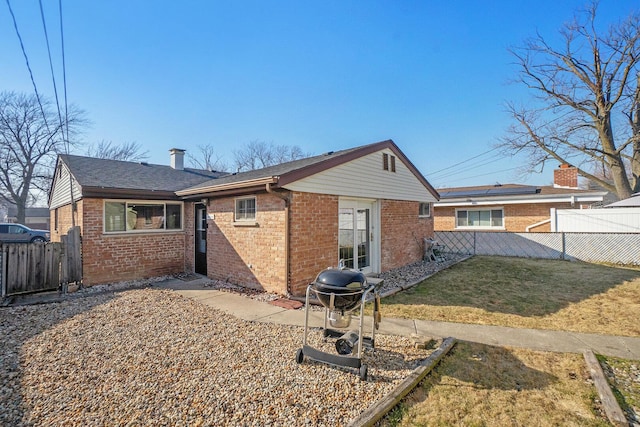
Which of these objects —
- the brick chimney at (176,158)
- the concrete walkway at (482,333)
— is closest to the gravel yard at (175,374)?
the concrete walkway at (482,333)

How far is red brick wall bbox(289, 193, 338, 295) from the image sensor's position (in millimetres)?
6676

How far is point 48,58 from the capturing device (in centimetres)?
757

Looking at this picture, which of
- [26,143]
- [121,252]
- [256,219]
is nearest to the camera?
[256,219]

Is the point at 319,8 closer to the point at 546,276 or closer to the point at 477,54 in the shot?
the point at 477,54

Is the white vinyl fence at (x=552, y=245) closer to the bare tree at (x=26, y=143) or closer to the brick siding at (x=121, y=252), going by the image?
the brick siding at (x=121, y=252)

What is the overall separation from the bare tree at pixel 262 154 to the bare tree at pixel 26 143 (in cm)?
1677

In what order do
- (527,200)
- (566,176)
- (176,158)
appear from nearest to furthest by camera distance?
1. (176,158)
2. (527,200)
3. (566,176)

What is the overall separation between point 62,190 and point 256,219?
9.71 metres

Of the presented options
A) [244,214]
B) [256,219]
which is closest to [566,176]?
[256,219]

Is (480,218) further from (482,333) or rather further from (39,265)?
(39,265)

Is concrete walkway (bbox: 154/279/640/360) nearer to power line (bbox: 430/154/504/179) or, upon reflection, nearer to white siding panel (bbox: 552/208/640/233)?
white siding panel (bbox: 552/208/640/233)

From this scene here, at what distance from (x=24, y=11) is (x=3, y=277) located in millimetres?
5862

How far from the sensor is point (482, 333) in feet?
15.5

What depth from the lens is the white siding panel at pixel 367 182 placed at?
23.7 feet
